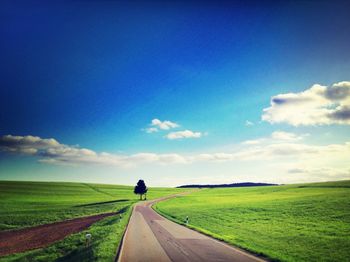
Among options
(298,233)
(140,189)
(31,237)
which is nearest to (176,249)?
(298,233)

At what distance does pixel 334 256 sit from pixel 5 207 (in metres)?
59.7

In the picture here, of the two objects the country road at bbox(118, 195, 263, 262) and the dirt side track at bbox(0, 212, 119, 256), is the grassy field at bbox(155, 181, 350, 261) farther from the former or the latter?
the dirt side track at bbox(0, 212, 119, 256)

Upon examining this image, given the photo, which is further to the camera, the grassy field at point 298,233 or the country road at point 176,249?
the grassy field at point 298,233

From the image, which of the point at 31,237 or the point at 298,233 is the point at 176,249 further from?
the point at 31,237

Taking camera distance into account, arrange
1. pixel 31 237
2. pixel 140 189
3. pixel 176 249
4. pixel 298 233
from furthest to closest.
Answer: pixel 140 189 → pixel 31 237 → pixel 298 233 → pixel 176 249

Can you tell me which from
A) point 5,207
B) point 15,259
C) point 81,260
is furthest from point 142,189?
point 81,260

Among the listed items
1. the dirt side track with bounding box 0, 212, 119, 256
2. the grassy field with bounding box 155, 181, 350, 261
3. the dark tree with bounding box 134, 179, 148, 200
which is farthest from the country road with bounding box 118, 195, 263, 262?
the dark tree with bounding box 134, 179, 148, 200

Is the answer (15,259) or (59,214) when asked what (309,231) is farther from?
(59,214)

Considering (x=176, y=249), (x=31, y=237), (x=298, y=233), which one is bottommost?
(x=31, y=237)

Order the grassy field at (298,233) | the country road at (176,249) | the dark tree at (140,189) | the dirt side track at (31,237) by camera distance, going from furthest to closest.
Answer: the dark tree at (140,189), the dirt side track at (31,237), the grassy field at (298,233), the country road at (176,249)

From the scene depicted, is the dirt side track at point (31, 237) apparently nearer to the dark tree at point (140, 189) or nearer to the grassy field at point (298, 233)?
the grassy field at point (298, 233)

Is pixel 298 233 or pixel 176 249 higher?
pixel 176 249

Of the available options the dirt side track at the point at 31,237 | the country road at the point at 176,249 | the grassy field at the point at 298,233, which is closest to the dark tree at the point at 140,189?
the dirt side track at the point at 31,237

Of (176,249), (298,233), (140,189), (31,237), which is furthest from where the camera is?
(140,189)
